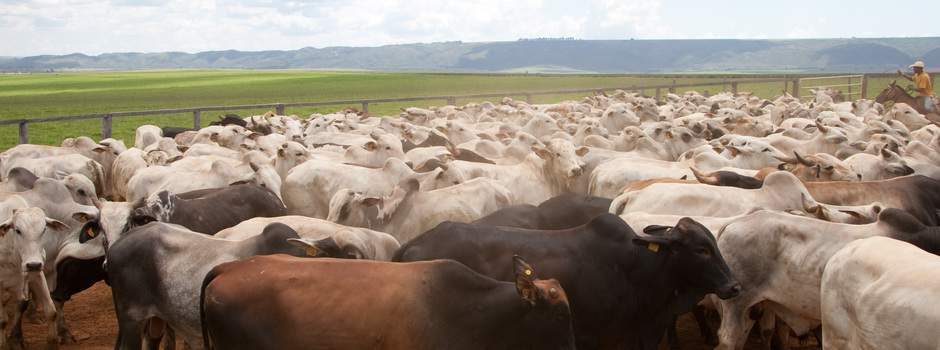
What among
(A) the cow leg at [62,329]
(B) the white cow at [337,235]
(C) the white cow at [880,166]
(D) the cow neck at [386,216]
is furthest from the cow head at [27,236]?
(C) the white cow at [880,166]

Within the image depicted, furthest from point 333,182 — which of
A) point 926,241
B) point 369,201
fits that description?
point 926,241

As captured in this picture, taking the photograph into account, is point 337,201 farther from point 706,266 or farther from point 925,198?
point 925,198

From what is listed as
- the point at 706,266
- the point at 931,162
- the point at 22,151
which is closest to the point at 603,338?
the point at 706,266

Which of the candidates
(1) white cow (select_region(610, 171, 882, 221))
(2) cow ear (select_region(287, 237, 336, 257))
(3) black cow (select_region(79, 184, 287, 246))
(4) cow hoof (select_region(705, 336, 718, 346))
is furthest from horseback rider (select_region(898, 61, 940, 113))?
(2) cow ear (select_region(287, 237, 336, 257))

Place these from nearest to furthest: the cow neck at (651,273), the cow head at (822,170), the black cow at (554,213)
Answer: the cow neck at (651,273), the black cow at (554,213), the cow head at (822,170)

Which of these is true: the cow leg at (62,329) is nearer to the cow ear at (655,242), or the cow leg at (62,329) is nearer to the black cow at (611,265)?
the black cow at (611,265)

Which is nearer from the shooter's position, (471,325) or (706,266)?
(471,325)

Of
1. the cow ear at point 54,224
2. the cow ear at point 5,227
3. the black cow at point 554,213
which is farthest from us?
the black cow at point 554,213

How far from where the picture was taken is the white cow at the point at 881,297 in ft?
13.7

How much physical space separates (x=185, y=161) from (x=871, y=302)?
9.10 meters

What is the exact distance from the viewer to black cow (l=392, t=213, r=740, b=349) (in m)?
5.52

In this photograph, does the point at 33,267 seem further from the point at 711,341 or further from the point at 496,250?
the point at 711,341

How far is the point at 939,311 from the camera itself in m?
4.07

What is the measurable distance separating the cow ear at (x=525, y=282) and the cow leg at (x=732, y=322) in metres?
2.26
